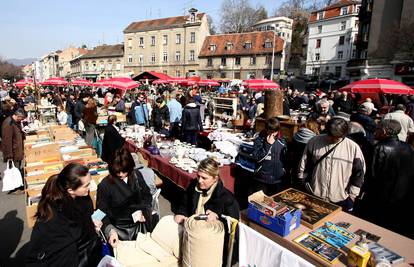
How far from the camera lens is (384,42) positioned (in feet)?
89.0

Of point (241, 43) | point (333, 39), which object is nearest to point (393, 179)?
point (241, 43)

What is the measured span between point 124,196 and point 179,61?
4486cm

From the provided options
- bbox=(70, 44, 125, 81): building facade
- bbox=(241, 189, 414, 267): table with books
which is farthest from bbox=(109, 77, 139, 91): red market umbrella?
bbox=(70, 44, 125, 81): building facade

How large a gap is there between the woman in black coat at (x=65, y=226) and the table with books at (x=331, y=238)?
1550 millimetres

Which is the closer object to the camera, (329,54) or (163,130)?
(163,130)

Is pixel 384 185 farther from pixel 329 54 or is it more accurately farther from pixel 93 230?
pixel 329 54

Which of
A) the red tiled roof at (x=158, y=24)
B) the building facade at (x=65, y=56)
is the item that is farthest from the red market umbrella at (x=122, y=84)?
the building facade at (x=65, y=56)

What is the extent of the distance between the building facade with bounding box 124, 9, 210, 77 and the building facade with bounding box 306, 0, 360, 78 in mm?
18264

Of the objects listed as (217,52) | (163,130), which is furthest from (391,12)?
(163,130)

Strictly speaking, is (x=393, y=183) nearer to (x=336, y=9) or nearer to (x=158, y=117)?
(x=158, y=117)

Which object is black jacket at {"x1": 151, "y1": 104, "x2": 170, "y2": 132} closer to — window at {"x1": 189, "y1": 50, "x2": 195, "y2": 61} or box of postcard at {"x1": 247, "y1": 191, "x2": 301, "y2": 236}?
box of postcard at {"x1": 247, "y1": 191, "x2": 301, "y2": 236}

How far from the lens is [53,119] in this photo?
11250 millimetres

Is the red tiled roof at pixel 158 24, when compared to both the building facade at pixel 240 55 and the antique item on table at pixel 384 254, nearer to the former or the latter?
the building facade at pixel 240 55

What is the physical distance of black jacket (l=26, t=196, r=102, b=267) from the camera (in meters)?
2.13
